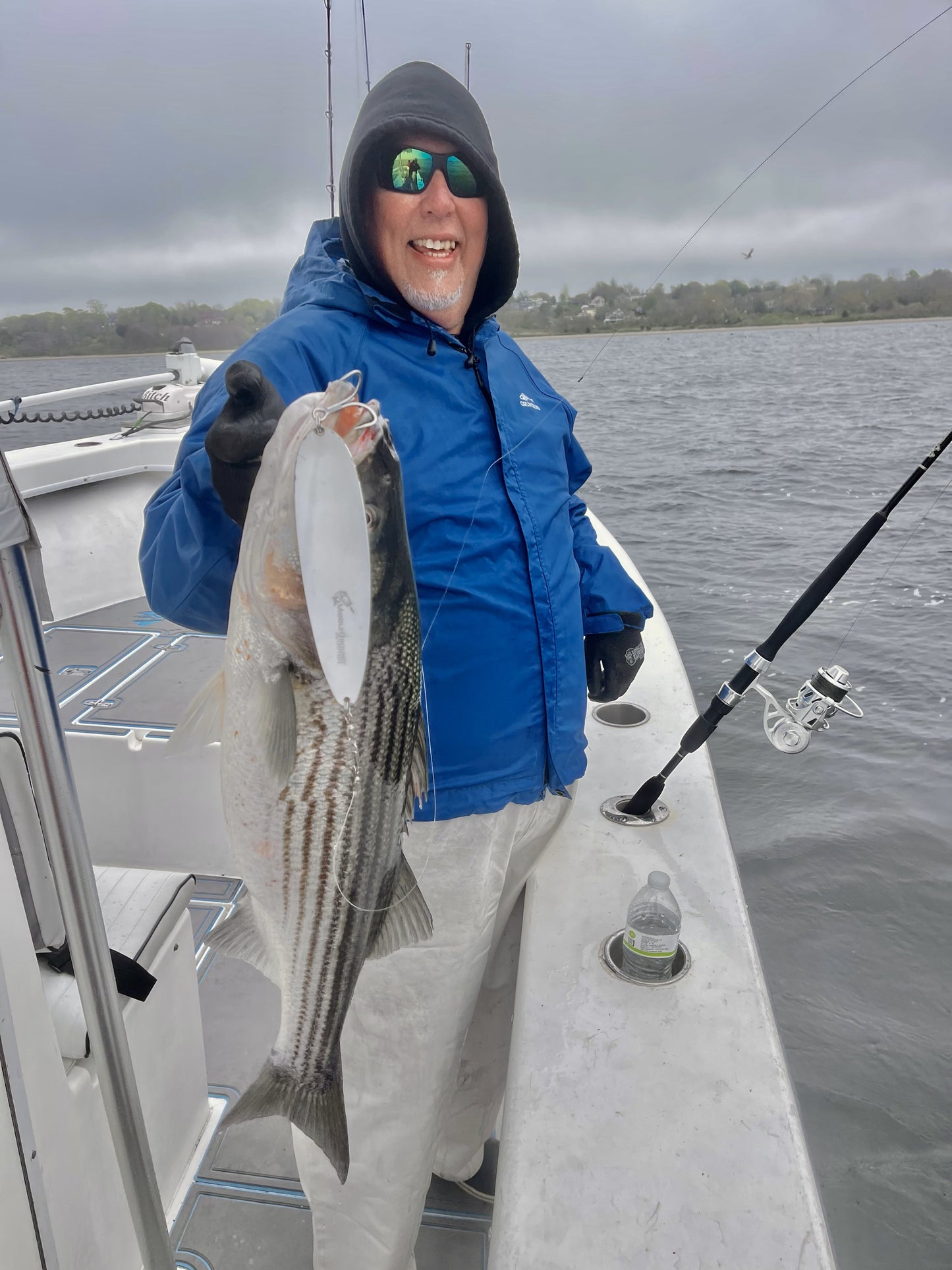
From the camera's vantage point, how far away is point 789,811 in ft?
18.9

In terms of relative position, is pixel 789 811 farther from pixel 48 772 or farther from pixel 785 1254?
pixel 48 772

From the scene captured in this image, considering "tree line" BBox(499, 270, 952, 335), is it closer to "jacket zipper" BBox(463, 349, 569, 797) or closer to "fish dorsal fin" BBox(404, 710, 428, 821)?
"jacket zipper" BBox(463, 349, 569, 797)

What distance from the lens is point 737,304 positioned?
269cm

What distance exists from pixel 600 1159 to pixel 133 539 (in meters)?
5.36

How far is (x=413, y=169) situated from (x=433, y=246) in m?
0.18

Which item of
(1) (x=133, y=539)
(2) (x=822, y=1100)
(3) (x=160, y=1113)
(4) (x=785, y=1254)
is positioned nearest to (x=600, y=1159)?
(4) (x=785, y=1254)

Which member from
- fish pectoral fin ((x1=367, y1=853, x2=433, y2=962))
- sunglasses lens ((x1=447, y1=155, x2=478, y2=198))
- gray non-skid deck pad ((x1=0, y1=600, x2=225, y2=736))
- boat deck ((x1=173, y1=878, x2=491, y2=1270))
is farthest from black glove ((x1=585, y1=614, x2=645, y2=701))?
gray non-skid deck pad ((x1=0, y1=600, x2=225, y2=736))

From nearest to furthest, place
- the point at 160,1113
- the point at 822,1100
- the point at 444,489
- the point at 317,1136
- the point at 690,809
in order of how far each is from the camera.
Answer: the point at 317,1136 → the point at 444,489 → the point at 160,1113 → the point at 690,809 → the point at 822,1100

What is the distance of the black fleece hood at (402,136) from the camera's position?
5.98ft

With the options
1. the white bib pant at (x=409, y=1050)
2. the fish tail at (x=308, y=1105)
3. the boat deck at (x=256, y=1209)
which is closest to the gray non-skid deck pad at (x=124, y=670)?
the boat deck at (x=256, y=1209)

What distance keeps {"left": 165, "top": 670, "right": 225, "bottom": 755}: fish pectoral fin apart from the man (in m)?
0.34

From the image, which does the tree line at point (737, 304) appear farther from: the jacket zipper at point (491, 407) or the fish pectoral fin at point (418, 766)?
the fish pectoral fin at point (418, 766)

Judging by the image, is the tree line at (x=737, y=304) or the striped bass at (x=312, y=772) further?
the tree line at (x=737, y=304)

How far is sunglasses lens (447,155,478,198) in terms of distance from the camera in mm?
1907
